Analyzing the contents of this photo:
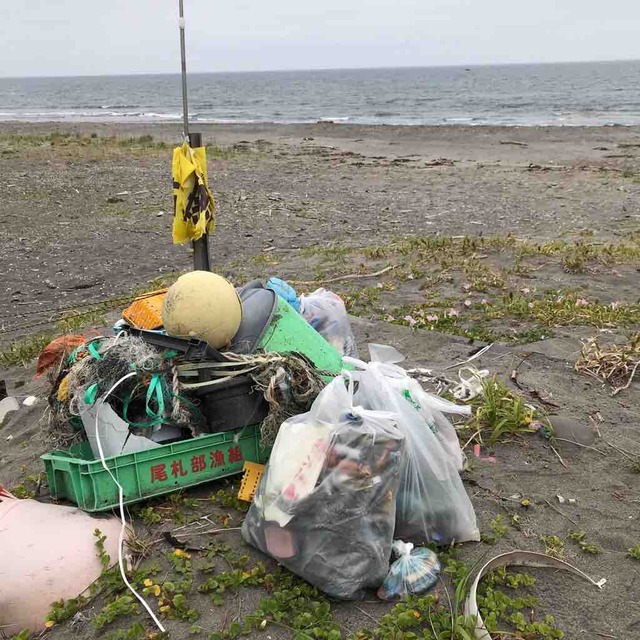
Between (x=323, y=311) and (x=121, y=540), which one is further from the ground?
(x=323, y=311)

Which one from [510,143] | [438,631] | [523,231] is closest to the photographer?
[438,631]

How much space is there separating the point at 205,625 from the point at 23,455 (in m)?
1.70

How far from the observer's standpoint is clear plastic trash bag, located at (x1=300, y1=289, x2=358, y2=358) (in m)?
3.88

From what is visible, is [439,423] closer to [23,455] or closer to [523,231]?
[23,455]

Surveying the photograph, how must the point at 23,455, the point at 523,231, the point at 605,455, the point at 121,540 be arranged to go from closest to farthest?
the point at 121,540, the point at 605,455, the point at 23,455, the point at 523,231

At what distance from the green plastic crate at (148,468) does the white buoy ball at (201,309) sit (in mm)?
443

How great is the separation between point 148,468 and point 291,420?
0.64 meters

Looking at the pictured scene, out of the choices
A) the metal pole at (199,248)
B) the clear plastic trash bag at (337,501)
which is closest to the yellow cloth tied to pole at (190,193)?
the metal pole at (199,248)

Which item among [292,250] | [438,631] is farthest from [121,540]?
[292,250]

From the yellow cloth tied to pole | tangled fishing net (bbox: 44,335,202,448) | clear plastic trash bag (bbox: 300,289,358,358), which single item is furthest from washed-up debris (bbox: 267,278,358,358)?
→ tangled fishing net (bbox: 44,335,202,448)

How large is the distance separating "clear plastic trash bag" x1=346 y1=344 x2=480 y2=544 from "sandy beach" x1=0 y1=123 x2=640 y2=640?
136 millimetres

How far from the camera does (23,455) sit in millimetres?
3488

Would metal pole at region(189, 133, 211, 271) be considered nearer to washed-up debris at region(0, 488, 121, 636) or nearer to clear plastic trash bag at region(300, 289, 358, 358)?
clear plastic trash bag at region(300, 289, 358, 358)

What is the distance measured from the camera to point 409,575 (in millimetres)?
2391
